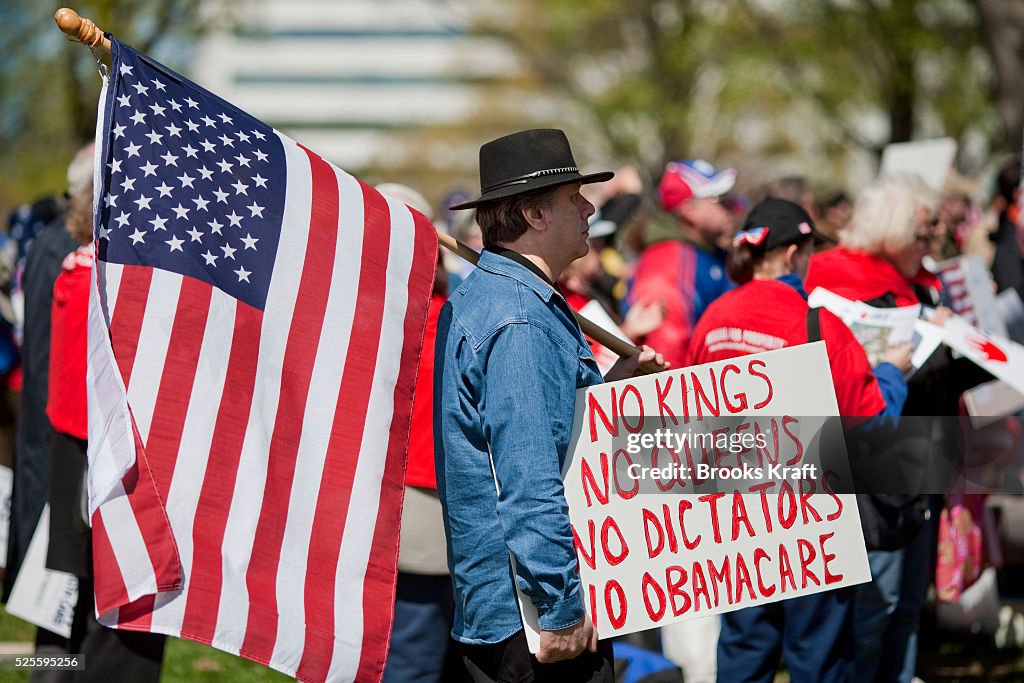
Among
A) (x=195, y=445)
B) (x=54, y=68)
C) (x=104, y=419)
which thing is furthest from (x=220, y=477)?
(x=54, y=68)

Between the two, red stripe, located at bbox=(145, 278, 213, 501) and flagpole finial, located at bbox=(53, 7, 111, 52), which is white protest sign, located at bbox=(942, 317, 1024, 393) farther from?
flagpole finial, located at bbox=(53, 7, 111, 52)

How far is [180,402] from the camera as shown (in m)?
3.37

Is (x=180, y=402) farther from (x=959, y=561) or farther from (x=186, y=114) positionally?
(x=959, y=561)

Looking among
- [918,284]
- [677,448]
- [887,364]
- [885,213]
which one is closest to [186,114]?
[677,448]

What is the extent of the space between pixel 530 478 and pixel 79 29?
164 centimetres

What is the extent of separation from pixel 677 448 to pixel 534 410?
63 centimetres

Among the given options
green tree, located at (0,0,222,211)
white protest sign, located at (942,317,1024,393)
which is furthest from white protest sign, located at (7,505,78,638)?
green tree, located at (0,0,222,211)

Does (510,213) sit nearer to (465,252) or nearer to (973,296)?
(465,252)

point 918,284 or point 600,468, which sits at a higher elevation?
point 918,284

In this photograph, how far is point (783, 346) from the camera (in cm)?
427

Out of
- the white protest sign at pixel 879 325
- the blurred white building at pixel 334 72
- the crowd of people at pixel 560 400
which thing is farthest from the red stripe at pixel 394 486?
the blurred white building at pixel 334 72

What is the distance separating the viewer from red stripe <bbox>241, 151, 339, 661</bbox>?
134 inches

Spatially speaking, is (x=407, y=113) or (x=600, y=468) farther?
(x=407, y=113)

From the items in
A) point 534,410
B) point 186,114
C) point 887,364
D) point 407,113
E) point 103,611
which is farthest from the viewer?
point 407,113
